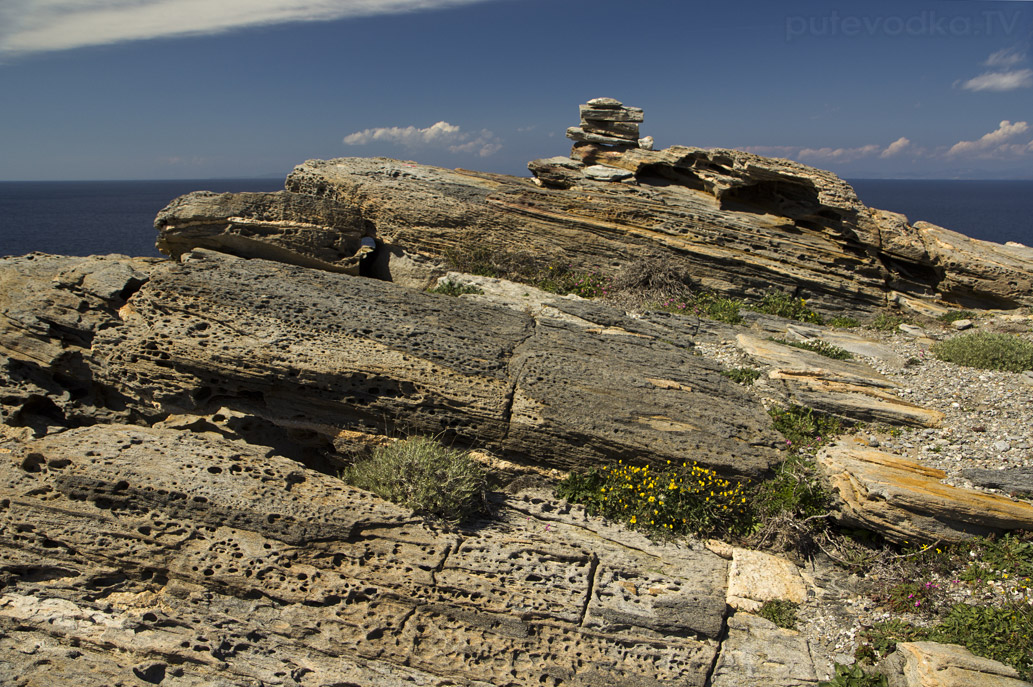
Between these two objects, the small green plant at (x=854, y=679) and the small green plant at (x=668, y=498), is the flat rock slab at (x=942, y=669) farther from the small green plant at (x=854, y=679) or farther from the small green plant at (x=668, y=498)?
the small green plant at (x=668, y=498)

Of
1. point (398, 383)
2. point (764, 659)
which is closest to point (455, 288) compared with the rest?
point (398, 383)

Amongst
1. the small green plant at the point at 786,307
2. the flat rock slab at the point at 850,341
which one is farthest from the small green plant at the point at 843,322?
the flat rock slab at the point at 850,341

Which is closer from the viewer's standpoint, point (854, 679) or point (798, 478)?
point (854, 679)

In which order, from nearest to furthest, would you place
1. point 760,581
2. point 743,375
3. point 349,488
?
point 760,581
point 349,488
point 743,375

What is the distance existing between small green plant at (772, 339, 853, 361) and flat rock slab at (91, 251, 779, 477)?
3.62m

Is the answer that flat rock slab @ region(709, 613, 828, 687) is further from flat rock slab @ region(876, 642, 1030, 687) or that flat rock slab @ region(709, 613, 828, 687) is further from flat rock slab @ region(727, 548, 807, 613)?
flat rock slab @ region(876, 642, 1030, 687)

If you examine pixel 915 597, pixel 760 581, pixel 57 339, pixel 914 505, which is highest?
pixel 57 339

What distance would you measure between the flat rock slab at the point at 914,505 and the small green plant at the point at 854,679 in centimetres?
266

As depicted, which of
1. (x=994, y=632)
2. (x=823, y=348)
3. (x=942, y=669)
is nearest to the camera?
(x=942, y=669)

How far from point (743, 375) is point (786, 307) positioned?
6.16 metres

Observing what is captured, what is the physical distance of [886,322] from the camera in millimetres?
17266

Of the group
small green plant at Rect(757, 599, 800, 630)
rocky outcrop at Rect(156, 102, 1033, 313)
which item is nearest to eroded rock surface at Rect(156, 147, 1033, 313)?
rocky outcrop at Rect(156, 102, 1033, 313)

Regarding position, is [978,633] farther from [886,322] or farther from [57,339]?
[57,339]

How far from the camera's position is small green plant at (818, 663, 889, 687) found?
735 cm
